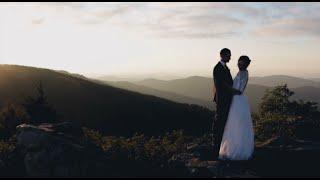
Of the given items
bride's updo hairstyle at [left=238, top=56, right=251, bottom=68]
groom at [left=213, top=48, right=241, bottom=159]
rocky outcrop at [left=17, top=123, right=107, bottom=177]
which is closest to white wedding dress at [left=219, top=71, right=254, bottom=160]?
groom at [left=213, top=48, right=241, bottom=159]

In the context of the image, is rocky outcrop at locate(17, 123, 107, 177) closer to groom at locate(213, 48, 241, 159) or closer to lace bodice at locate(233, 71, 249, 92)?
groom at locate(213, 48, 241, 159)

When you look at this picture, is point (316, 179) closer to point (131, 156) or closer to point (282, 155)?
point (282, 155)

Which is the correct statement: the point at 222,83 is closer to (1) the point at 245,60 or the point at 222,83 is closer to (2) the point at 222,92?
(2) the point at 222,92

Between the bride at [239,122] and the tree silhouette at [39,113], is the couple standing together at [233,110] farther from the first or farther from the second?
the tree silhouette at [39,113]

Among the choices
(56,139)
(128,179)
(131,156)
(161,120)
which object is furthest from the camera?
(161,120)

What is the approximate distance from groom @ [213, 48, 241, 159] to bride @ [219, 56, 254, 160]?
0.53ft

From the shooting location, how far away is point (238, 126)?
1555 cm

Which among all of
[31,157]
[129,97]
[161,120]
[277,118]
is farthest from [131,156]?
[129,97]

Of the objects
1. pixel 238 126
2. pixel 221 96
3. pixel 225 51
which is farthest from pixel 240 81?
pixel 238 126

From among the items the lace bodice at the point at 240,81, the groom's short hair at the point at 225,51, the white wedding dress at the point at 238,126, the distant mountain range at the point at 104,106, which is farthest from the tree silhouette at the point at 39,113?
the distant mountain range at the point at 104,106

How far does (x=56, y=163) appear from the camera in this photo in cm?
1606

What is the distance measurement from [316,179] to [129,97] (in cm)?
8486

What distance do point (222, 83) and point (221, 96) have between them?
1.45 feet

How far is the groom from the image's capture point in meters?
15.3
